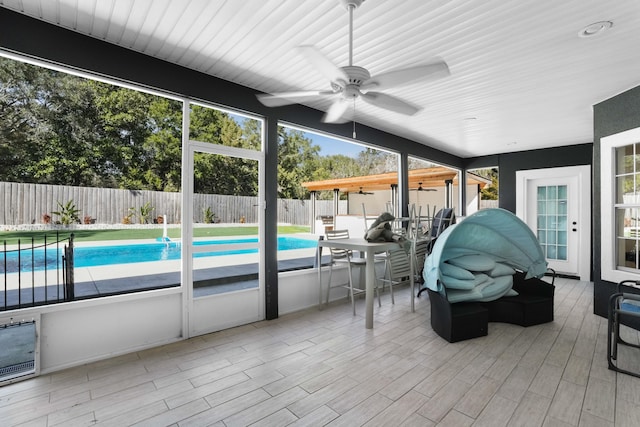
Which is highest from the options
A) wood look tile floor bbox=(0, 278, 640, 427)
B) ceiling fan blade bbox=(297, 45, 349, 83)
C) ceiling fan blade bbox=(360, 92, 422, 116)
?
ceiling fan blade bbox=(297, 45, 349, 83)

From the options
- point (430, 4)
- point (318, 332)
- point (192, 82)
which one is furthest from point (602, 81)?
point (192, 82)

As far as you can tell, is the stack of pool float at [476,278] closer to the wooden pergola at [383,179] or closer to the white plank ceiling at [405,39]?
the white plank ceiling at [405,39]

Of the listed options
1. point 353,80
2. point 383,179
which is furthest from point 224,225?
point 383,179

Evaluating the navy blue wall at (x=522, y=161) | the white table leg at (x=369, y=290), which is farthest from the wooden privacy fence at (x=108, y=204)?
the navy blue wall at (x=522, y=161)

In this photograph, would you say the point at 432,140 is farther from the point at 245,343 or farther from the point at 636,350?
the point at 245,343

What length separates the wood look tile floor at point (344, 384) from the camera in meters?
2.00

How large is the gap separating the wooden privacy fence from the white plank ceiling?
1436 millimetres

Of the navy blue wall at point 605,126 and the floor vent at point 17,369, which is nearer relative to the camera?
the floor vent at point 17,369

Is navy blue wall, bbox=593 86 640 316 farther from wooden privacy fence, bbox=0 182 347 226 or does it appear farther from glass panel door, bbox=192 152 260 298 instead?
glass panel door, bbox=192 152 260 298

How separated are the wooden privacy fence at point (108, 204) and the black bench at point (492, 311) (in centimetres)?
227

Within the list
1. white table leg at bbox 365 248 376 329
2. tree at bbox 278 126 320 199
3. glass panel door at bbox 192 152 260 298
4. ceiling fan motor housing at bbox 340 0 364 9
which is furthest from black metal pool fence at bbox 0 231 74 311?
ceiling fan motor housing at bbox 340 0 364 9

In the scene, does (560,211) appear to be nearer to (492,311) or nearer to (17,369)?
(492,311)

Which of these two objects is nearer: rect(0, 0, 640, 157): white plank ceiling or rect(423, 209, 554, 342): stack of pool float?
rect(0, 0, 640, 157): white plank ceiling

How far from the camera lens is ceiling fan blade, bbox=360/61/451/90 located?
208cm
